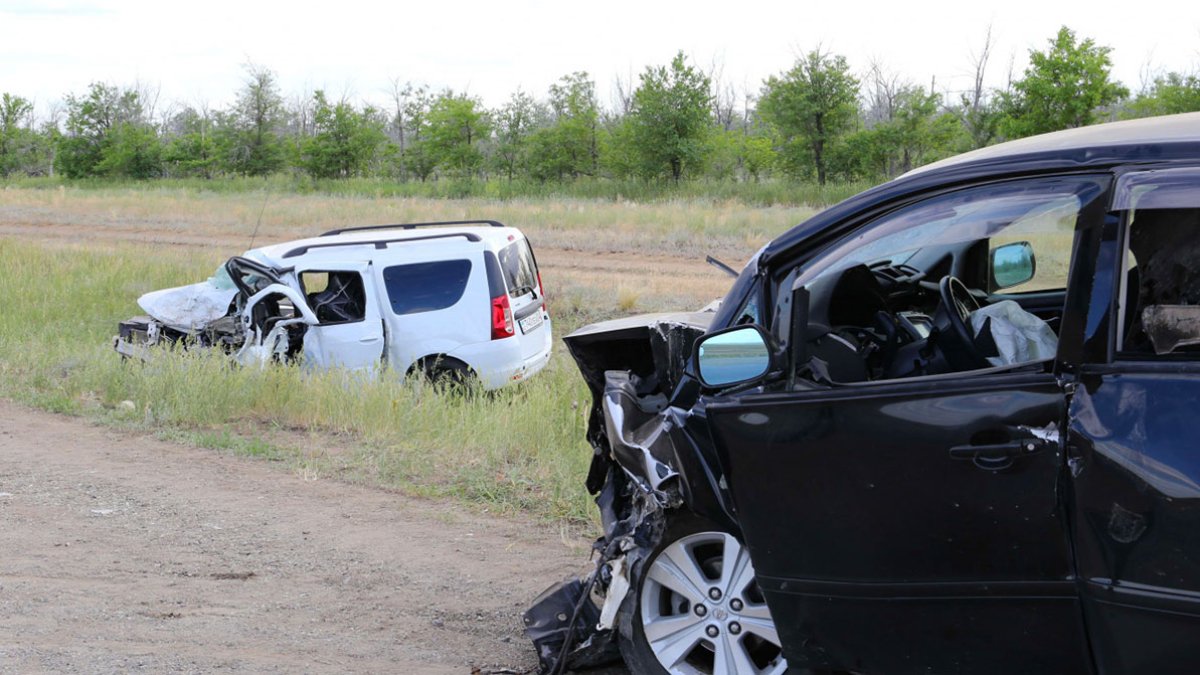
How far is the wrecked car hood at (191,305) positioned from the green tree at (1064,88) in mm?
28389

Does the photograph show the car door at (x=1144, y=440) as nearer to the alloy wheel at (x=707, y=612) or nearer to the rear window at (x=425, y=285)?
the alloy wheel at (x=707, y=612)

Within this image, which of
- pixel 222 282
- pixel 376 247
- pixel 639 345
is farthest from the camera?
pixel 222 282

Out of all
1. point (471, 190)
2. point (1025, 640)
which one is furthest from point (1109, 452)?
point (471, 190)

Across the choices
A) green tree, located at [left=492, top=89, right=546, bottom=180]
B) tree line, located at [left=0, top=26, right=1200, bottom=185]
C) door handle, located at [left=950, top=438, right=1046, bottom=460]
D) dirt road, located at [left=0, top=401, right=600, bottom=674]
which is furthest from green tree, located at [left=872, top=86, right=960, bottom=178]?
door handle, located at [left=950, top=438, right=1046, bottom=460]

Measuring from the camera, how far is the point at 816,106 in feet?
141

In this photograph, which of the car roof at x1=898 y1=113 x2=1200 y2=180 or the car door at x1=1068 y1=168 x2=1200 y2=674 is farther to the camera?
the car roof at x1=898 y1=113 x2=1200 y2=180

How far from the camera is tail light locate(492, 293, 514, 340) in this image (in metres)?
11.3

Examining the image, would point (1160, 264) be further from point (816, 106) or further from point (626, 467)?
point (816, 106)

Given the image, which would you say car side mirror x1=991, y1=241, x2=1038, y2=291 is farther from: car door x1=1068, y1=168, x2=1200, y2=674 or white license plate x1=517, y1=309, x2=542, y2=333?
white license plate x1=517, y1=309, x2=542, y2=333

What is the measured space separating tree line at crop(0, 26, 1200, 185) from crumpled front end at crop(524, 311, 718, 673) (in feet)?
107

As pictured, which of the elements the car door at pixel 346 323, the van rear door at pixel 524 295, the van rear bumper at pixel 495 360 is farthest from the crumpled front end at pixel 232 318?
the van rear door at pixel 524 295

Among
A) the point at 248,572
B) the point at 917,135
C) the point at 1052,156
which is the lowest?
the point at 248,572

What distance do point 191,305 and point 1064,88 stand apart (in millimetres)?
29462

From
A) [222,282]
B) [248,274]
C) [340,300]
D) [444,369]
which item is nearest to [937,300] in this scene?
[444,369]
